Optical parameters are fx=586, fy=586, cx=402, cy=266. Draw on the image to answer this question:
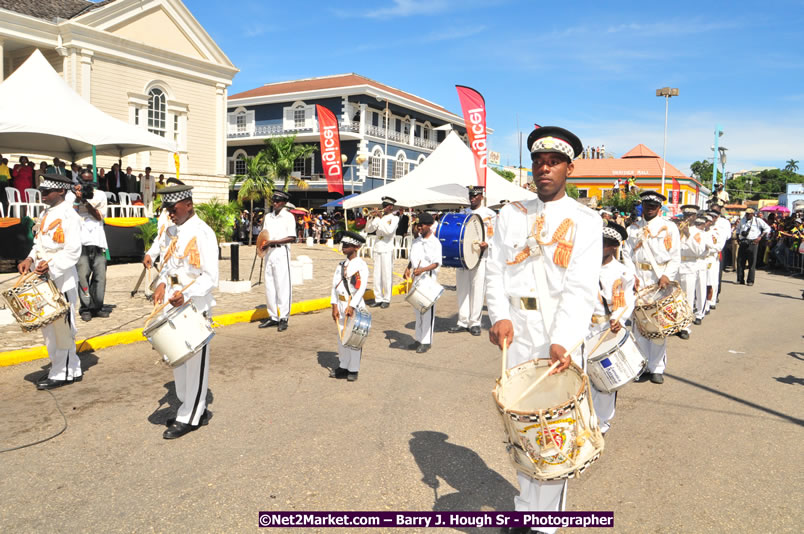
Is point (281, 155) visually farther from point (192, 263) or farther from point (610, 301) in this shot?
point (610, 301)

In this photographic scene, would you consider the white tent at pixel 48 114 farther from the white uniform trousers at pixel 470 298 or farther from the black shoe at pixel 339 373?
the black shoe at pixel 339 373

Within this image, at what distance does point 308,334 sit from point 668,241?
5.22 meters

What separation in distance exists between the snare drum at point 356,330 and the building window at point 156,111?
77.7 feet

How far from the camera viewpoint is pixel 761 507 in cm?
384

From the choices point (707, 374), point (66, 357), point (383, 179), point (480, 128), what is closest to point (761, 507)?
point (707, 374)

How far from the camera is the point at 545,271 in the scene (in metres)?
3.34

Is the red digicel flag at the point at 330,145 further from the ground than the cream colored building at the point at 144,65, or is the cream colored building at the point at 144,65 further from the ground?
the cream colored building at the point at 144,65

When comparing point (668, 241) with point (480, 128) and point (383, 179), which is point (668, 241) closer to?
point (480, 128)

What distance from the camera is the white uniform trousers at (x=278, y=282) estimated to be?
9.16m

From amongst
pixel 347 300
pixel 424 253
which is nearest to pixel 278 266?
pixel 424 253

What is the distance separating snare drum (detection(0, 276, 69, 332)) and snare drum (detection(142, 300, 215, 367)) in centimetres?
180

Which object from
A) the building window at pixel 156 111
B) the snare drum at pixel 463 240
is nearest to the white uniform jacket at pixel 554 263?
the snare drum at pixel 463 240

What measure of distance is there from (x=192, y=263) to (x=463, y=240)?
16.7ft

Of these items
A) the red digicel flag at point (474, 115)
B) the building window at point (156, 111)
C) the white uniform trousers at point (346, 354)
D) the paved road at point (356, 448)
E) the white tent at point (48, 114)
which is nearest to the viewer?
the paved road at point (356, 448)
